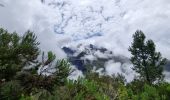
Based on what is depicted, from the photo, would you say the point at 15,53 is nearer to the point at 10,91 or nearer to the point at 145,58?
the point at 10,91

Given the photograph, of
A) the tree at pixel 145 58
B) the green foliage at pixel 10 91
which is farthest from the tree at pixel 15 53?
the tree at pixel 145 58

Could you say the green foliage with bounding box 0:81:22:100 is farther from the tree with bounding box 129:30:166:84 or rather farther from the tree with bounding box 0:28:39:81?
the tree with bounding box 129:30:166:84

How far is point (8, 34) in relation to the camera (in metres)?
15.5

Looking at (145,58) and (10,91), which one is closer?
(10,91)

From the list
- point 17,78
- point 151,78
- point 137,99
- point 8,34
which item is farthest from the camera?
point 151,78

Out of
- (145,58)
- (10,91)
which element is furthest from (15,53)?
(145,58)

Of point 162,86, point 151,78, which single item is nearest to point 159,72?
point 151,78

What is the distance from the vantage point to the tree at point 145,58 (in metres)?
58.9

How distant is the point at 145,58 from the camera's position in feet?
200

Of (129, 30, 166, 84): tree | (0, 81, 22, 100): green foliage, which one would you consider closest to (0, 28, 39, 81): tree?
(0, 81, 22, 100): green foliage

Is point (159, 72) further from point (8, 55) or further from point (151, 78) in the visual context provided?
point (8, 55)

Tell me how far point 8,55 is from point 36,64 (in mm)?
1061

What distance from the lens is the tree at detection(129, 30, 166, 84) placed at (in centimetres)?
5891

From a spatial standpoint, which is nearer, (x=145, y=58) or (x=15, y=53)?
(x=15, y=53)
